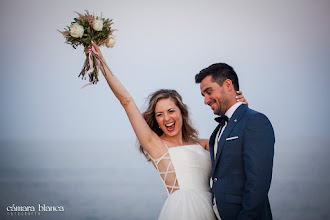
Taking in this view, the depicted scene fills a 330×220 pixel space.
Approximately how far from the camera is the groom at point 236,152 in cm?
185

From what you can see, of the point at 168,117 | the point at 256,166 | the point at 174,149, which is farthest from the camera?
the point at 168,117

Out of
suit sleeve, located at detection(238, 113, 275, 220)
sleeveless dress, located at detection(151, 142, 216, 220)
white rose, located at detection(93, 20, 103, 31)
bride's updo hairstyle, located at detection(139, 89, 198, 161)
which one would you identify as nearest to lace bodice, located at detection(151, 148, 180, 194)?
sleeveless dress, located at detection(151, 142, 216, 220)

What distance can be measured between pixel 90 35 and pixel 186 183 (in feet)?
3.96

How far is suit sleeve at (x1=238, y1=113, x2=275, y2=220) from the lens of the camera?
6.04ft

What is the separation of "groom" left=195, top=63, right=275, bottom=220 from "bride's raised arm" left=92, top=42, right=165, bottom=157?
19.2 inches

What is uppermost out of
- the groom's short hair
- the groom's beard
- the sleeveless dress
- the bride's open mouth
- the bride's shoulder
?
the groom's short hair

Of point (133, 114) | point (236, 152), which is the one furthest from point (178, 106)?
point (236, 152)

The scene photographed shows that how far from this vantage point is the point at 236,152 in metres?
1.98

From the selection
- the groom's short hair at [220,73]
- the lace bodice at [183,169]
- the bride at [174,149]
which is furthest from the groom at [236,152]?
the lace bodice at [183,169]

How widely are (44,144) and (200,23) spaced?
11.0 ft

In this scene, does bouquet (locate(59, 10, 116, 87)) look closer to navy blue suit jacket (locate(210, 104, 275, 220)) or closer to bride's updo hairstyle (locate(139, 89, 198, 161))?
bride's updo hairstyle (locate(139, 89, 198, 161))

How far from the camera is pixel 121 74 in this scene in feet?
19.4

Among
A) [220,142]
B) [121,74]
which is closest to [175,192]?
[220,142]

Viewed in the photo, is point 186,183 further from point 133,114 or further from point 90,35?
point 90,35
